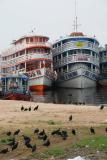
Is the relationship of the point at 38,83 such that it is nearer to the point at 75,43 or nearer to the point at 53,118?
the point at 75,43

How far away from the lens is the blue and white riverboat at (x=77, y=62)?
7125 cm

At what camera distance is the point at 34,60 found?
69.7m

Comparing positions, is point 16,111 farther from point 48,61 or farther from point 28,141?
point 48,61

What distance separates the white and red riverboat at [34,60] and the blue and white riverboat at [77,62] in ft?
9.03

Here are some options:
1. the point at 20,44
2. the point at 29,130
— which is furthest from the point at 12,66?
the point at 29,130

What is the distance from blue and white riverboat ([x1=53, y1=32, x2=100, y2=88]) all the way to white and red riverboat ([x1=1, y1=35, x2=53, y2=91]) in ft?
9.03

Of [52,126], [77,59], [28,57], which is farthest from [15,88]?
[52,126]

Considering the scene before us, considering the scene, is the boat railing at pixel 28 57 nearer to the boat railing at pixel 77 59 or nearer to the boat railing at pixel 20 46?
the boat railing at pixel 20 46

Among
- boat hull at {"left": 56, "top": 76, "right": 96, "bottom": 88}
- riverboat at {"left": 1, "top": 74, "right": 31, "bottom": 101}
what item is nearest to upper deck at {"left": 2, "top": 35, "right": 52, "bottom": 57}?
boat hull at {"left": 56, "top": 76, "right": 96, "bottom": 88}

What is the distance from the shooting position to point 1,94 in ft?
169

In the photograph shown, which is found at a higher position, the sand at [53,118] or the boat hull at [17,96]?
the boat hull at [17,96]

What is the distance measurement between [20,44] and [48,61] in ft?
17.6

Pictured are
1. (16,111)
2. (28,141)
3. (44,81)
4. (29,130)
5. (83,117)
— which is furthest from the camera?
(44,81)

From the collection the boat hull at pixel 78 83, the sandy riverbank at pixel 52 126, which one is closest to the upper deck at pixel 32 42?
the boat hull at pixel 78 83
